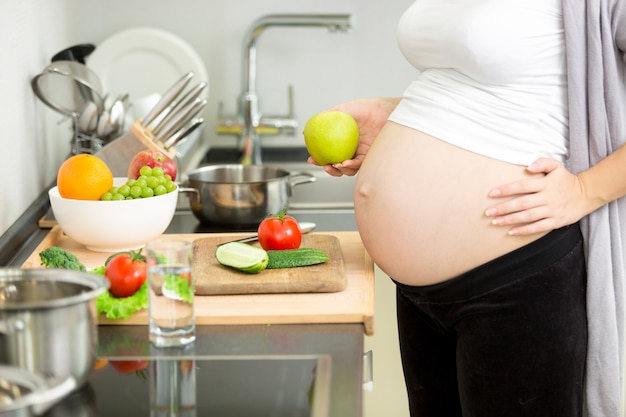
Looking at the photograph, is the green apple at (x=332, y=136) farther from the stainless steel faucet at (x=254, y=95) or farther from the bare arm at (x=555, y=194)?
the stainless steel faucet at (x=254, y=95)

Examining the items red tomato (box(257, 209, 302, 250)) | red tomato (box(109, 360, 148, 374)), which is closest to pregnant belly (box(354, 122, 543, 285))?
red tomato (box(257, 209, 302, 250))

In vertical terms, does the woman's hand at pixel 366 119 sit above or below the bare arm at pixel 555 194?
above

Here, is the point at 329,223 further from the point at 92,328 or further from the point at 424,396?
the point at 92,328

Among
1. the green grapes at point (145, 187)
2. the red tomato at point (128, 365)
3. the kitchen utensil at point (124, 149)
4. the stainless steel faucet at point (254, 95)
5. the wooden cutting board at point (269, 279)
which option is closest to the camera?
the red tomato at point (128, 365)

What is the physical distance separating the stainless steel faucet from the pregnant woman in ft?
4.61

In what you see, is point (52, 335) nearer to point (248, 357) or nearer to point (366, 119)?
point (248, 357)

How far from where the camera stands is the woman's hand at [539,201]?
1.39 meters

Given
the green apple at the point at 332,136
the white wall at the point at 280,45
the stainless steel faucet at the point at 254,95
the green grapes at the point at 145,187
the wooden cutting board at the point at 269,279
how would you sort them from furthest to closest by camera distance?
the white wall at the point at 280,45 → the stainless steel faucet at the point at 254,95 → the green grapes at the point at 145,187 → the green apple at the point at 332,136 → the wooden cutting board at the point at 269,279

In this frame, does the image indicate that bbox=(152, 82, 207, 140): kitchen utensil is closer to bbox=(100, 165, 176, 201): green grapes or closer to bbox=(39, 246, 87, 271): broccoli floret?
bbox=(100, 165, 176, 201): green grapes

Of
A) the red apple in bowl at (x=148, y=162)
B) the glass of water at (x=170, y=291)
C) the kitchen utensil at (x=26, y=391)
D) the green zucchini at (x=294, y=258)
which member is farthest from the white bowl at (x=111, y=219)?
the kitchen utensil at (x=26, y=391)

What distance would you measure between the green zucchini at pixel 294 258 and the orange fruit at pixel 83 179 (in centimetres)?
37

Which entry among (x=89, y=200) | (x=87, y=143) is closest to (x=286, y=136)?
(x=87, y=143)

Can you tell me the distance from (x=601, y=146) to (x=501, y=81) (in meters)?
0.19

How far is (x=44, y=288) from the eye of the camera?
3.54 feet
